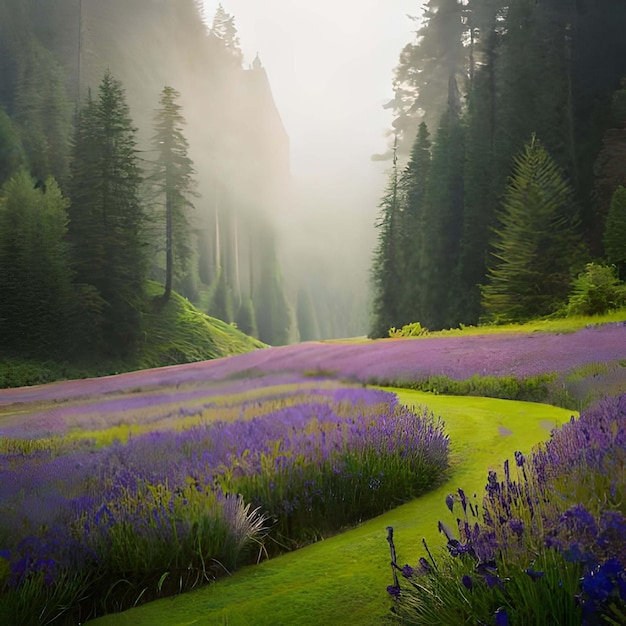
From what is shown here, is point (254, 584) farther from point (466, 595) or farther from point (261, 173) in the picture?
point (261, 173)

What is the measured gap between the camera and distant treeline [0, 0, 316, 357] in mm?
8891

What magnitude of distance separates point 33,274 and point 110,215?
226 cm

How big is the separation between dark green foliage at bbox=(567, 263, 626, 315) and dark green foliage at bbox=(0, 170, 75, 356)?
8648mm

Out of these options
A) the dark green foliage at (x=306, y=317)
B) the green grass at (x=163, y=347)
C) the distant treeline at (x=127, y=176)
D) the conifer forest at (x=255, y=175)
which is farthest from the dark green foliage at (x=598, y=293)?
the dark green foliage at (x=306, y=317)

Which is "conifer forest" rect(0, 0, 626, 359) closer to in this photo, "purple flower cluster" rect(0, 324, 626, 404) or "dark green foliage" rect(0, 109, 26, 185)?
"dark green foliage" rect(0, 109, 26, 185)

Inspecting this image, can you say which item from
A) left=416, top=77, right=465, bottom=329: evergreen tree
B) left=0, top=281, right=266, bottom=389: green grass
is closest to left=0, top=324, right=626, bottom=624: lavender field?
left=0, top=281, right=266, bottom=389: green grass

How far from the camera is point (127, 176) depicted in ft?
35.2

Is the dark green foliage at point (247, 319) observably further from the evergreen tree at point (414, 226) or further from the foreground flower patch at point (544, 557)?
the foreground flower patch at point (544, 557)

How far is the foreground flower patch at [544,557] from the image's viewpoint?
3.09 ft

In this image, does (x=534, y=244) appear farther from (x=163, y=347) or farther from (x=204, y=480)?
(x=163, y=347)

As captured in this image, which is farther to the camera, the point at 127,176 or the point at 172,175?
the point at 172,175

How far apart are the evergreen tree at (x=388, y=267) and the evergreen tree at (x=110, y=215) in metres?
6.01

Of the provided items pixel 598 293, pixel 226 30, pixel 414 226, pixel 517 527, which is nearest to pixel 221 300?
pixel 414 226

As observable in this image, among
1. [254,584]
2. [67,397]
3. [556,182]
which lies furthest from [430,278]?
[254,584]
